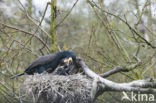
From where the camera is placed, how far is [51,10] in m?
5.96

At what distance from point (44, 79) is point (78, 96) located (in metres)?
0.75

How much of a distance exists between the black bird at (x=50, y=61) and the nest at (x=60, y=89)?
3.04 feet

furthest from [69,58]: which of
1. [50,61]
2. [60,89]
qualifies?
[60,89]

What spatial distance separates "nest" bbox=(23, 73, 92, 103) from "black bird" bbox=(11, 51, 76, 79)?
36.5 inches

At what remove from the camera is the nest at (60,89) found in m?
4.51

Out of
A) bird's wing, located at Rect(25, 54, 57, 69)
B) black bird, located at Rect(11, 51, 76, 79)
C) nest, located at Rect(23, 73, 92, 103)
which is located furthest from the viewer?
bird's wing, located at Rect(25, 54, 57, 69)

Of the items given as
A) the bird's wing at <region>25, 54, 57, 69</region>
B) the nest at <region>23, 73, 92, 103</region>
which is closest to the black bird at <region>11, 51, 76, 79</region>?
the bird's wing at <region>25, 54, 57, 69</region>

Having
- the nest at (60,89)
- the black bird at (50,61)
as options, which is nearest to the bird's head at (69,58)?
the black bird at (50,61)

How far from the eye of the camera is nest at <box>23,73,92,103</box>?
451 centimetres

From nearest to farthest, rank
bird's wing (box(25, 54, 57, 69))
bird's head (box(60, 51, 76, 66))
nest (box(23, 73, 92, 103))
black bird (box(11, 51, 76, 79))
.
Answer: nest (box(23, 73, 92, 103)) < bird's head (box(60, 51, 76, 66)) < black bird (box(11, 51, 76, 79)) < bird's wing (box(25, 54, 57, 69))

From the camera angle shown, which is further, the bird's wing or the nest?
the bird's wing

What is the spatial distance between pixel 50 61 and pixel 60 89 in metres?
1.70

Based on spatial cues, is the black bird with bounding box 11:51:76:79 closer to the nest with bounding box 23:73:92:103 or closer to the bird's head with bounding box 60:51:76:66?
the bird's head with bounding box 60:51:76:66

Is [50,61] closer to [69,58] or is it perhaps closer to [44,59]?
[44,59]
